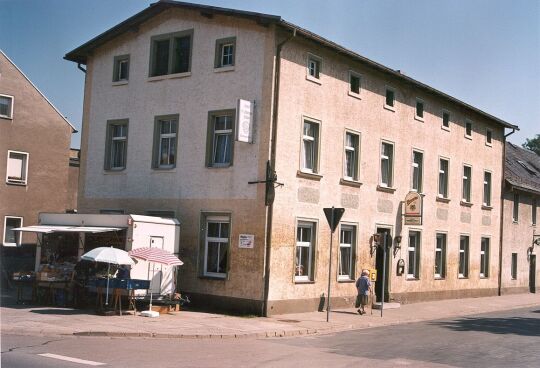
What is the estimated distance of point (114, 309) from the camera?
18188mm

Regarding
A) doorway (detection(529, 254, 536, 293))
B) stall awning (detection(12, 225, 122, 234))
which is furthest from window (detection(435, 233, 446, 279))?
stall awning (detection(12, 225, 122, 234))

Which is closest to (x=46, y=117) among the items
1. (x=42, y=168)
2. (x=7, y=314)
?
(x=42, y=168)

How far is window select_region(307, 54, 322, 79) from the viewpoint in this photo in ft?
72.0

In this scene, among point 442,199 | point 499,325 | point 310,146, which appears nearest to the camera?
point 499,325

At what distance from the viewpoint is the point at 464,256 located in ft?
106

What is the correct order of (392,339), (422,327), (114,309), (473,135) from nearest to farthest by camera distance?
1. (392,339)
2. (114,309)
3. (422,327)
4. (473,135)

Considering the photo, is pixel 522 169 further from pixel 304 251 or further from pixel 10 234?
pixel 10 234

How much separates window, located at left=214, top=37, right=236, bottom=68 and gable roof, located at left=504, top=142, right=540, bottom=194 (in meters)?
19.8

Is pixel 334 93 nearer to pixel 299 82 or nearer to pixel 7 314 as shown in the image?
pixel 299 82

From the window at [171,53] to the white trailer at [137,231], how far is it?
17.4ft

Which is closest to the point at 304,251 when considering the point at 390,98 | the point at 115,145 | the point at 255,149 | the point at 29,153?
the point at 255,149

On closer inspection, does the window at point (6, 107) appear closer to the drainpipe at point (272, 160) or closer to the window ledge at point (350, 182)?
the drainpipe at point (272, 160)

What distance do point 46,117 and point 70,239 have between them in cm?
1468

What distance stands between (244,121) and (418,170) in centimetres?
1080
